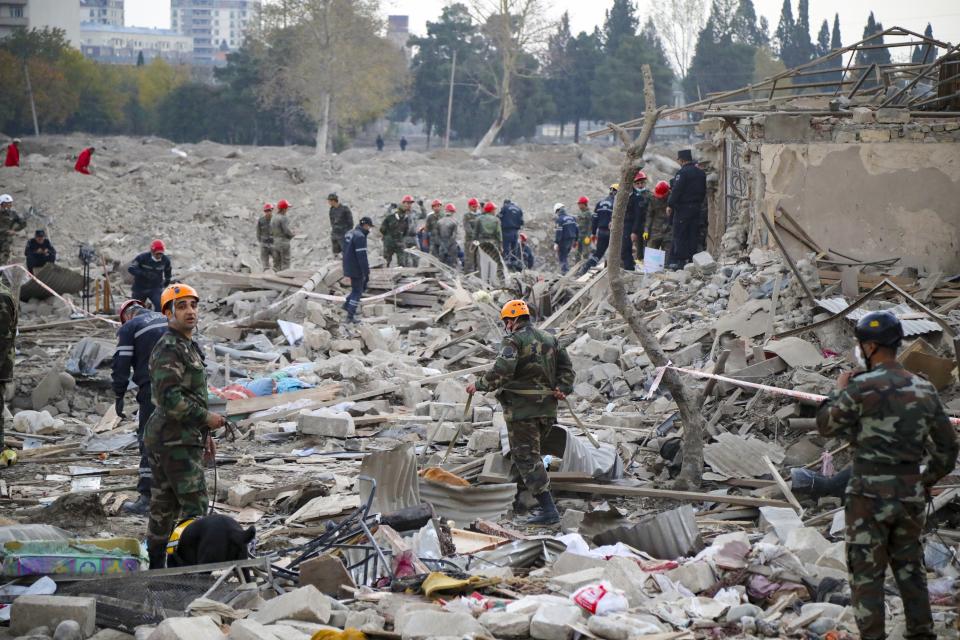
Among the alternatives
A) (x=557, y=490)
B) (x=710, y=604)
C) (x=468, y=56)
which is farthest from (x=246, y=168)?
(x=710, y=604)

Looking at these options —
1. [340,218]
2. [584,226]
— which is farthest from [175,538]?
[584,226]

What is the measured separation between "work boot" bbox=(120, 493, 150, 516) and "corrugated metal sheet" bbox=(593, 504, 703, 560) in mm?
3685

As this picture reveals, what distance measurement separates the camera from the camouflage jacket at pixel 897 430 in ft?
15.8

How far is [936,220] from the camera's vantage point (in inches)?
482

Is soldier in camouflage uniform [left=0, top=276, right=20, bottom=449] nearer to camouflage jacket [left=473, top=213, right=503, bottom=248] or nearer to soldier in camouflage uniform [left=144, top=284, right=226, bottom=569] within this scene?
soldier in camouflage uniform [left=144, top=284, right=226, bottom=569]

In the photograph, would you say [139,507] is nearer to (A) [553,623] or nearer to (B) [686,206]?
(A) [553,623]

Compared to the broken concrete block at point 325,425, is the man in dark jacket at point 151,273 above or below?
above

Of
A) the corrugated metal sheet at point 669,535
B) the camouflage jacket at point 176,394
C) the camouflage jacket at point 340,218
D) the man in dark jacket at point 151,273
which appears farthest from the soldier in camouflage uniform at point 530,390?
the camouflage jacket at point 340,218

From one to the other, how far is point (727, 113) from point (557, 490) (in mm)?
7351

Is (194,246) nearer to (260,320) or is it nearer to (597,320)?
(260,320)

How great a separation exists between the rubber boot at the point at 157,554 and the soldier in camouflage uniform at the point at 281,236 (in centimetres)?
1468

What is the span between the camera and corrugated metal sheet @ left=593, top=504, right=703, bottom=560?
658cm

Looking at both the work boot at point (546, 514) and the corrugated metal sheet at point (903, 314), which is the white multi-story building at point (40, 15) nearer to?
the corrugated metal sheet at point (903, 314)

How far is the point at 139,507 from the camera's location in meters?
8.04
